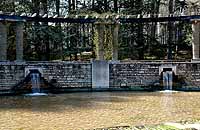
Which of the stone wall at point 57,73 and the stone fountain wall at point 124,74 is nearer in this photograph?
the stone wall at point 57,73

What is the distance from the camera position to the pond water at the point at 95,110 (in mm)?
12398

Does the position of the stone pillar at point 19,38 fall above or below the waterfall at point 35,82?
above

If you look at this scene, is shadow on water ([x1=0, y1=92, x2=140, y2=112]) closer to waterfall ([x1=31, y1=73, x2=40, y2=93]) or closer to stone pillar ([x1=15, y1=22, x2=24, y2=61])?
waterfall ([x1=31, y1=73, x2=40, y2=93])

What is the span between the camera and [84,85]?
21.7 metres

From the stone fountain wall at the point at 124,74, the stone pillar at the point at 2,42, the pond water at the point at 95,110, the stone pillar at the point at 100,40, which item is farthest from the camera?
the stone pillar at the point at 100,40

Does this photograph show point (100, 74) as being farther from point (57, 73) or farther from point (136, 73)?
point (57, 73)

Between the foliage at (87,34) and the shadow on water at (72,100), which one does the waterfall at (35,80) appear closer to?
the shadow on water at (72,100)

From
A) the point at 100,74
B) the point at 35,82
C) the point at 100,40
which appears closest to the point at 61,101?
the point at 35,82

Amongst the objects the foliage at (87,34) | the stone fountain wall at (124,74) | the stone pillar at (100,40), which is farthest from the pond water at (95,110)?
the foliage at (87,34)

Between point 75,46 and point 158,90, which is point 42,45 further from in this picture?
point 158,90

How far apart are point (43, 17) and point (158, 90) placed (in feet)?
24.0

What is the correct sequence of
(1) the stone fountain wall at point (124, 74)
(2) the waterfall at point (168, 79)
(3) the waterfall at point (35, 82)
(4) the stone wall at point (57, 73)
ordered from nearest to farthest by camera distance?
(4) the stone wall at point (57, 73)
(3) the waterfall at point (35, 82)
(1) the stone fountain wall at point (124, 74)
(2) the waterfall at point (168, 79)

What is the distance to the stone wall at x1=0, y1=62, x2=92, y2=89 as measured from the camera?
20.7 meters

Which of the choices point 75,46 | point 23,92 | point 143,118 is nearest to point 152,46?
point 75,46
